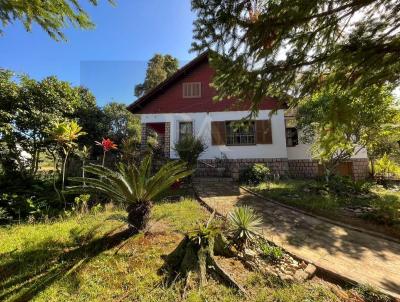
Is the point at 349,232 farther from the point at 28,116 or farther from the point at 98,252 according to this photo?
the point at 28,116

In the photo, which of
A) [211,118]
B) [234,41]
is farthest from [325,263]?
[211,118]

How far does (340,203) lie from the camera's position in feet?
24.9

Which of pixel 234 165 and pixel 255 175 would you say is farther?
pixel 234 165

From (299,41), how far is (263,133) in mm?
9350

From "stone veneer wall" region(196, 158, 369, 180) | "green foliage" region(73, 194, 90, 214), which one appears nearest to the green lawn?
"stone veneer wall" region(196, 158, 369, 180)

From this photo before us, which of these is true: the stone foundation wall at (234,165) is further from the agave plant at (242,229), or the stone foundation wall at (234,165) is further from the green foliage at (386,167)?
the agave plant at (242,229)

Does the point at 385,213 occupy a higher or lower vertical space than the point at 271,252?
higher


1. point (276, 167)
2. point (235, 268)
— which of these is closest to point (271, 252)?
point (235, 268)

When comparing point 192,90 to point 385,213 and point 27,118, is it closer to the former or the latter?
point 27,118

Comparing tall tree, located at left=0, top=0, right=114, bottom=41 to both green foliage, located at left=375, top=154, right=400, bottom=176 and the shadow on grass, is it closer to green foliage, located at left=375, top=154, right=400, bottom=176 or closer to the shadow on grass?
the shadow on grass

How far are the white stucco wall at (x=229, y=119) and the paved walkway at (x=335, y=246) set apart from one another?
6.22m

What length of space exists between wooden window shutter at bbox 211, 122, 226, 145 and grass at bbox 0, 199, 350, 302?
9014 mm

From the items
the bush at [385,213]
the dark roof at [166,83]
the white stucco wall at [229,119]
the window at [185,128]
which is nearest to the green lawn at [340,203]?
the bush at [385,213]

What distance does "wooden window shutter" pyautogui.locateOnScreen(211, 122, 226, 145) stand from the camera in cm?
1359
